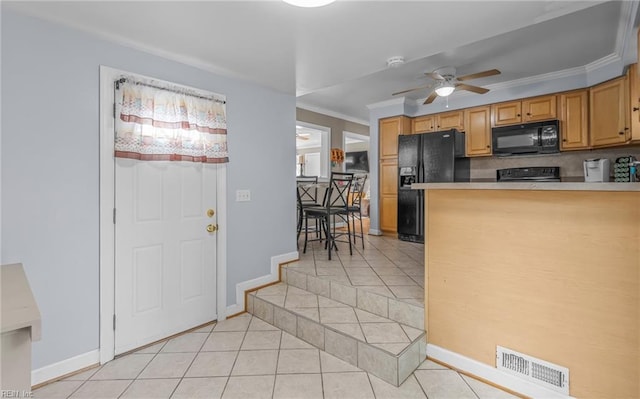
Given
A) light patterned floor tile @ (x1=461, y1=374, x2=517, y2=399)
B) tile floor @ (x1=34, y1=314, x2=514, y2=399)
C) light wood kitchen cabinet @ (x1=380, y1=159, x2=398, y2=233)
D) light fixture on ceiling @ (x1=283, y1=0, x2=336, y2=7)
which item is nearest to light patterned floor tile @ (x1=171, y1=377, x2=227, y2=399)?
tile floor @ (x1=34, y1=314, x2=514, y2=399)

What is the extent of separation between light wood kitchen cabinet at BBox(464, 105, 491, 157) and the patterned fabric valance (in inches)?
140

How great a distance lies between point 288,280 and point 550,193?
7.98ft

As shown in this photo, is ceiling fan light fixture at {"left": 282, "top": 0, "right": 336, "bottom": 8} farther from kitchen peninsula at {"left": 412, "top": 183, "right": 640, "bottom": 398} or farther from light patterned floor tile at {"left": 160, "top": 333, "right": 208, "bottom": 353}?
light patterned floor tile at {"left": 160, "top": 333, "right": 208, "bottom": 353}

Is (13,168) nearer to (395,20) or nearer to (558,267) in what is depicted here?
(395,20)

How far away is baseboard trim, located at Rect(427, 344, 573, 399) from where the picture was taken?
68.4 inches

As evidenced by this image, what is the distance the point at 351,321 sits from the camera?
92.9 inches

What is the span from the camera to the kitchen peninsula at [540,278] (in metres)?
1.51

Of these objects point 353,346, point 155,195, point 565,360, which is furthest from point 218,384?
point 565,360

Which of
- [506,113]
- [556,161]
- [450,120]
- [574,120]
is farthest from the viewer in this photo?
[450,120]

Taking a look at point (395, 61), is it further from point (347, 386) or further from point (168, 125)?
point (347, 386)

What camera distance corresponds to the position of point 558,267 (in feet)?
5.48

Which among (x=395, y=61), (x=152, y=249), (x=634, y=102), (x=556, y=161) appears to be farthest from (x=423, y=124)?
(x=152, y=249)

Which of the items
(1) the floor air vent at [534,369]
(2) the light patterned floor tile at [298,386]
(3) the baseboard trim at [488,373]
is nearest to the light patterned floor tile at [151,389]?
(2) the light patterned floor tile at [298,386]

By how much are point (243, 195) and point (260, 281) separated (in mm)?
925
